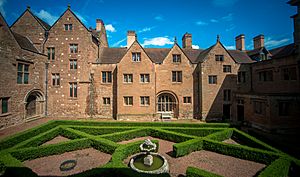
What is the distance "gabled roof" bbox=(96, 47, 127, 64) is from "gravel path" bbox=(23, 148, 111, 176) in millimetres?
16860

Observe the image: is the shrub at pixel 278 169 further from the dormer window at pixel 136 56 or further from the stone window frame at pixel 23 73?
the stone window frame at pixel 23 73

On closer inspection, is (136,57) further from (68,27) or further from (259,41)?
(259,41)

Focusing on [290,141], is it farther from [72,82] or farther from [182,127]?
[72,82]

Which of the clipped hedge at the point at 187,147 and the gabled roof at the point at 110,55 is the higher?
the gabled roof at the point at 110,55

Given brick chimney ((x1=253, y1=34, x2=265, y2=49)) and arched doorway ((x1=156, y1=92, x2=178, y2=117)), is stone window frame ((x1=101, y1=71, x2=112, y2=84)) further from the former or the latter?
brick chimney ((x1=253, y1=34, x2=265, y2=49))

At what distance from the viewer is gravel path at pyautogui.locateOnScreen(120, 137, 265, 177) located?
9094mm

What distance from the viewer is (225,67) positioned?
23.6m

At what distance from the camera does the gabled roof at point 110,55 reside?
2517 centimetres

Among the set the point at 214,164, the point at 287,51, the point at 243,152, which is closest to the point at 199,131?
the point at 243,152

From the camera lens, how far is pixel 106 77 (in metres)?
23.8

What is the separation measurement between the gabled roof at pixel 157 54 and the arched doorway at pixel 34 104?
67.3 feet

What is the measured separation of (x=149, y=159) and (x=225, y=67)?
21.3 m

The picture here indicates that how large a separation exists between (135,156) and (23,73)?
2077cm

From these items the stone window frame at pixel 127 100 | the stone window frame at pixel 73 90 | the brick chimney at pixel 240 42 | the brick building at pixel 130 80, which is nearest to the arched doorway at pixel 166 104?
the brick building at pixel 130 80
